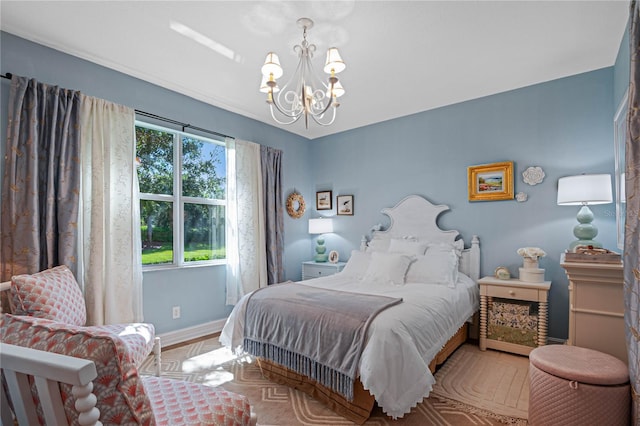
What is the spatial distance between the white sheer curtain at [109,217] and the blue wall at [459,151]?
0.80 ft

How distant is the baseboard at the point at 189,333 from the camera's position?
3213 millimetres

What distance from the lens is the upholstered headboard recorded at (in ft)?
11.5

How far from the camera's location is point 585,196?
2561mm

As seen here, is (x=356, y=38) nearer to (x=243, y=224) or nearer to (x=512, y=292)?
(x=243, y=224)

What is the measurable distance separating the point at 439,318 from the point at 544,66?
2.49 m

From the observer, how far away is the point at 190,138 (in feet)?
11.8

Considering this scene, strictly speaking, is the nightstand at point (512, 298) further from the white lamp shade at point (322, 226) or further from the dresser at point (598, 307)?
the white lamp shade at point (322, 226)

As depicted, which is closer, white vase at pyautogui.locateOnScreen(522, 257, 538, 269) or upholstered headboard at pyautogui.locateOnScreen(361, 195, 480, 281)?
white vase at pyautogui.locateOnScreen(522, 257, 538, 269)

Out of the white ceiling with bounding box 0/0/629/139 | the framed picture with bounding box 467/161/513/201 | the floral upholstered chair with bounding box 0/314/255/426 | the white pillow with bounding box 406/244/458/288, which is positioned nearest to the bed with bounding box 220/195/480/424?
the white pillow with bounding box 406/244/458/288

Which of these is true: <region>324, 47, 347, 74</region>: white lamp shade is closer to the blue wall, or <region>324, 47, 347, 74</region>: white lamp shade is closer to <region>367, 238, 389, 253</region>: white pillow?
the blue wall

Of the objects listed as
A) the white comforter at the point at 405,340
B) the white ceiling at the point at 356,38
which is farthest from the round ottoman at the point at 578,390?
the white ceiling at the point at 356,38

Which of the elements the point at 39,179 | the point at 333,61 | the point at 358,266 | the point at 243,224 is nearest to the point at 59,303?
the point at 39,179

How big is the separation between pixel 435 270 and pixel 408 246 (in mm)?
595

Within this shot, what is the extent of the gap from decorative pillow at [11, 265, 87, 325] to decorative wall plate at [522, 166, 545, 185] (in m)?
4.12
